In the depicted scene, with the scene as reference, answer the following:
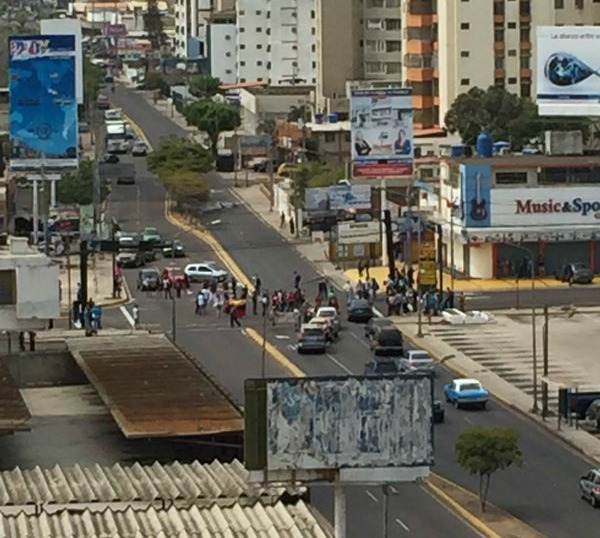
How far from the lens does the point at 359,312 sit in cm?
7575

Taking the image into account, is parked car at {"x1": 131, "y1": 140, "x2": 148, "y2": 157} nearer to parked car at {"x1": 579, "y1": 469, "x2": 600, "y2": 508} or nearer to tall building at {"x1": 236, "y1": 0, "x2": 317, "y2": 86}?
tall building at {"x1": 236, "y1": 0, "x2": 317, "y2": 86}

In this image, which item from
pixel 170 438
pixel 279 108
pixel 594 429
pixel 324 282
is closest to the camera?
pixel 170 438

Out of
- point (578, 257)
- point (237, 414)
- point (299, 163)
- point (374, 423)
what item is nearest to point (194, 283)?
point (578, 257)

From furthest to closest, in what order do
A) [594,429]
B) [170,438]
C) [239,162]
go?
[239,162] < [594,429] < [170,438]

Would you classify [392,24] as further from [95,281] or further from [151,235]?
[95,281]

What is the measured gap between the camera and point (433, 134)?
122375mm

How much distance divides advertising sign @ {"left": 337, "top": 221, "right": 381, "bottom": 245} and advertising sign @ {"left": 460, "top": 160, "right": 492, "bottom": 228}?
3.81m

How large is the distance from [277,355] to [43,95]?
597 inches

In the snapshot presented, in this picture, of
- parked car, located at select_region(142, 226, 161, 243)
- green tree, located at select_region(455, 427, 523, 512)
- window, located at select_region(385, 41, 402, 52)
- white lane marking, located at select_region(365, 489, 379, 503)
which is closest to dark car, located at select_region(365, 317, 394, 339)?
parked car, located at select_region(142, 226, 161, 243)

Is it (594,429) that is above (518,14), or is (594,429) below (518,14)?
below

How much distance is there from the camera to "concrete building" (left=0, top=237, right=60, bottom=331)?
51344 mm

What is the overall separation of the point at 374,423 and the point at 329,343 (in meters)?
39.0

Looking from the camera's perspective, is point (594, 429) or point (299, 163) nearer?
point (594, 429)

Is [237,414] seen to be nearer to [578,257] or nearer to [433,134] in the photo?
[578,257]
